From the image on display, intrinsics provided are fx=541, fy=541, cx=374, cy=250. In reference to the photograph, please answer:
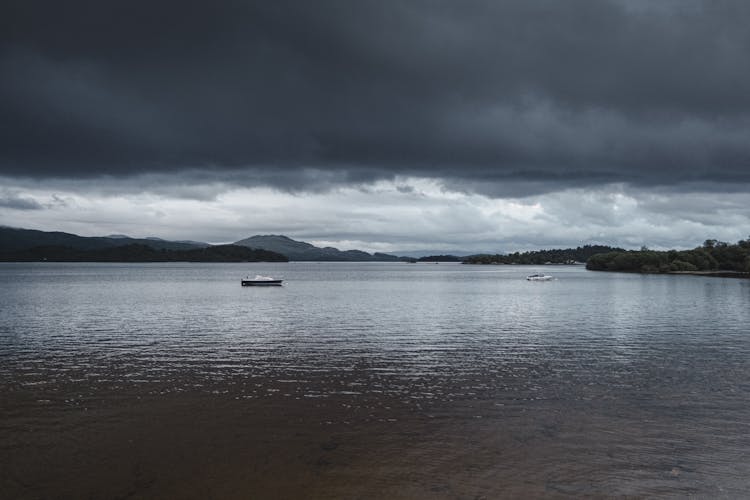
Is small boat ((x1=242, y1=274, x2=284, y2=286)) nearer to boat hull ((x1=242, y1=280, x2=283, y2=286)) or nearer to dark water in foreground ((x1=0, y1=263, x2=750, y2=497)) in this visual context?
boat hull ((x1=242, y1=280, x2=283, y2=286))

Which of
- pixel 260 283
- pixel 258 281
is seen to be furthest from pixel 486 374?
pixel 260 283

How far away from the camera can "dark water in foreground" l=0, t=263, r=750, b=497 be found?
24.3 metres

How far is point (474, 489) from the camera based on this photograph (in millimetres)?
20766

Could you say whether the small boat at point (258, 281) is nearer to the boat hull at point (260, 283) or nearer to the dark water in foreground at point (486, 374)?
the boat hull at point (260, 283)

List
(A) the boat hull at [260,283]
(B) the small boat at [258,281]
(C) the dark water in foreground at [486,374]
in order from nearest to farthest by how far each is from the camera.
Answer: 1. (C) the dark water in foreground at [486,374]
2. (A) the boat hull at [260,283]
3. (B) the small boat at [258,281]

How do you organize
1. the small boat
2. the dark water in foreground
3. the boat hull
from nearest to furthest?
the dark water in foreground → the boat hull → the small boat

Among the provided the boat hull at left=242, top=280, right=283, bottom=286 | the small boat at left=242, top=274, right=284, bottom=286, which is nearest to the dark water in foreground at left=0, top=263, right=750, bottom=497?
the boat hull at left=242, top=280, right=283, bottom=286

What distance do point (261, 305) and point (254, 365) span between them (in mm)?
62705

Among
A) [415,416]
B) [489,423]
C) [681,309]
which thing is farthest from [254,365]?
[681,309]

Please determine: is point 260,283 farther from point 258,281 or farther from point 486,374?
point 486,374

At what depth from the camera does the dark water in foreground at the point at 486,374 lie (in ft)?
79.7

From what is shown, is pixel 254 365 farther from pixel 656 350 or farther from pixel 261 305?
pixel 261 305

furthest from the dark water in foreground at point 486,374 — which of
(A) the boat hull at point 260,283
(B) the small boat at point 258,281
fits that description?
(B) the small boat at point 258,281

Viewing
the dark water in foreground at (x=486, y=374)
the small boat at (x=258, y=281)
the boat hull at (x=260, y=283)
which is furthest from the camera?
the small boat at (x=258, y=281)
